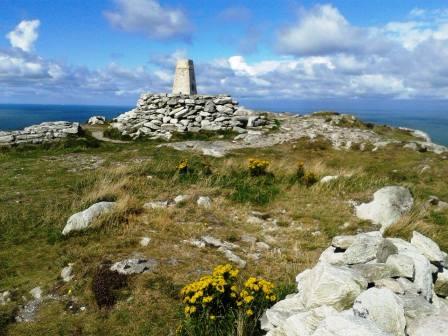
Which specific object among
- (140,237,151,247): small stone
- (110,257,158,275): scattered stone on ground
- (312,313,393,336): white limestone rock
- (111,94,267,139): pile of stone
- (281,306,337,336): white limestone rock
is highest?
(111,94,267,139): pile of stone

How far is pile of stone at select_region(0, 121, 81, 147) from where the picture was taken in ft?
81.7

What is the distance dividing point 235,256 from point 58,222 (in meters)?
5.45

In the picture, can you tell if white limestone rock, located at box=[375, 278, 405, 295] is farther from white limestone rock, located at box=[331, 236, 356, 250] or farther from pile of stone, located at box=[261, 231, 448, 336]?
white limestone rock, located at box=[331, 236, 356, 250]

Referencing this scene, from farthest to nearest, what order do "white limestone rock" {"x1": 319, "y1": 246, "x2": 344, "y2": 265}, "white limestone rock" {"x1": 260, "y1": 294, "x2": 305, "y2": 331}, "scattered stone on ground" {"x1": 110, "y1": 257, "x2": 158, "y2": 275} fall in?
"scattered stone on ground" {"x1": 110, "y1": 257, "x2": 158, "y2": 275}
"white limestone rock" {"x1": 319, "y1": 246, "x2": 344, "y2": 265}
"white limestone rock" {"x1": 260, "y1": 294, "x2": 305, "y2": 331}

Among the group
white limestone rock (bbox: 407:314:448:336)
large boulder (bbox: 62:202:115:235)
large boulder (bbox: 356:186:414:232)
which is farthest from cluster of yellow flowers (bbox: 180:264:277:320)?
large boulder (bbox: 356:186:414:232)

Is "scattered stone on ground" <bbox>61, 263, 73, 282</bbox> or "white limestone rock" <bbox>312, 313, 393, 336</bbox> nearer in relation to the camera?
"white limestone rock" <bbox>312, 313, 393, 336</bbox>

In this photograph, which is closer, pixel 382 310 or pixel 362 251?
pixel 382 310

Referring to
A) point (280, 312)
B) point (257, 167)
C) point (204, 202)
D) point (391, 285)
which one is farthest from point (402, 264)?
point (257, 167)

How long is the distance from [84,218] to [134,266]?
Result: 294cm

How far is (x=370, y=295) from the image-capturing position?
5496mm

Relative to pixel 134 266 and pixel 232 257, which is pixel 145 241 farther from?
pixel 232 257

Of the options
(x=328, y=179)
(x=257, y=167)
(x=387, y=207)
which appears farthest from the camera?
(x=257, y=167)

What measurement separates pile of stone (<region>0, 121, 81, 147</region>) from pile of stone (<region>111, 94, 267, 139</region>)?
14.1 ft

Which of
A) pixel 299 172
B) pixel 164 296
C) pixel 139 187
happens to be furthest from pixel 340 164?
pixel 164 296
